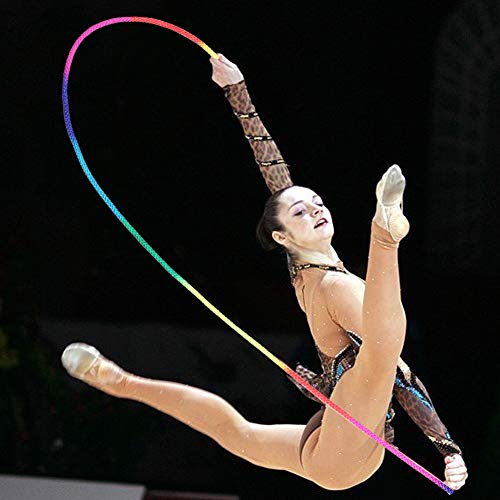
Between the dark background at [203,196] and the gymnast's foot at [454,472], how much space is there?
30.3 inches

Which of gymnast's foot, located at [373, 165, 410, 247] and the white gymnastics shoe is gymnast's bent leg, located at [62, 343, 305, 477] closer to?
the white gymnastics shoe

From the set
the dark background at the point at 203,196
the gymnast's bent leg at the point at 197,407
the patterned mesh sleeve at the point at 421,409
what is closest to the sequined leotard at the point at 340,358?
the patterned mesh sleeve at the point at 421,409

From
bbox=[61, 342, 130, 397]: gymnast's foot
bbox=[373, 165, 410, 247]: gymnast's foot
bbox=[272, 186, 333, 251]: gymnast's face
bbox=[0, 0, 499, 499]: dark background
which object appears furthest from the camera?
bbox=[0, 0, 499, 499]: dark background

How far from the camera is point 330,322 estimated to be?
1769 mm

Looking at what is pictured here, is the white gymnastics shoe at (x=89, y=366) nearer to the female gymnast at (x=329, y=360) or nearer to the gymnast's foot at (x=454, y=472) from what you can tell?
the female gymnast at (x=329, y=360)

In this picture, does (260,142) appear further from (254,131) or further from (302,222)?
(302,222)

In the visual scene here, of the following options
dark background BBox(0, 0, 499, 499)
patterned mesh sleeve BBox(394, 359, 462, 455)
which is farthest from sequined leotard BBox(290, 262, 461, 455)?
dark background BBox(0, 0, 499, 499)

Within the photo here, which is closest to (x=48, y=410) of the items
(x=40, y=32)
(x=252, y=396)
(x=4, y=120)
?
(x=252, y=396)

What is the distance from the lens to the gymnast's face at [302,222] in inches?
70.9

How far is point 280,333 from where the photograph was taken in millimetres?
2697

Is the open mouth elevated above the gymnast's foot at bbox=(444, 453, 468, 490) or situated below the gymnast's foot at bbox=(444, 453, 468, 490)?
above

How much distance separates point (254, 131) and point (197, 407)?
0.49m

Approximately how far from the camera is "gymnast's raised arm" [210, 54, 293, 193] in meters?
1.86

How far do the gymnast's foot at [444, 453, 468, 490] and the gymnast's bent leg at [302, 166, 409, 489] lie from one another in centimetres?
12
